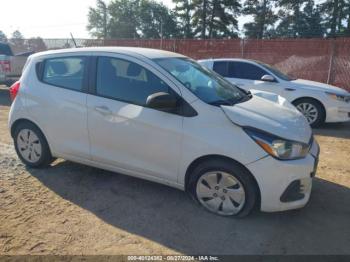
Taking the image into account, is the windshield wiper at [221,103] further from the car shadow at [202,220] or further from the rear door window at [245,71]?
the rear door window at [245,71]

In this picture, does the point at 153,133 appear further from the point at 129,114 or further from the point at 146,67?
the point at 146,67

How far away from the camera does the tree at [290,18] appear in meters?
45.6

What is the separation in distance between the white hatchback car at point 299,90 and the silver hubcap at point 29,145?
5073mm

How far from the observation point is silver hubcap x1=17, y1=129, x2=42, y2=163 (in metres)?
4.64

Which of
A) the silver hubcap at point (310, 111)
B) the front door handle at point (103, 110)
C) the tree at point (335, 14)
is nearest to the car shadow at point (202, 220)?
the front door handle at point (103, 110)

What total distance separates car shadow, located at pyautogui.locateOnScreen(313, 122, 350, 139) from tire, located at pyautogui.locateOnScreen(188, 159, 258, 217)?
4.43 m

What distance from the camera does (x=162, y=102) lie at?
3455 mm

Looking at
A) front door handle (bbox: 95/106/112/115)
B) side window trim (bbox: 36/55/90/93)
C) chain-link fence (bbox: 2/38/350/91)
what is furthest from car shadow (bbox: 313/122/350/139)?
side window trim (bbox: 36/55/90/93)

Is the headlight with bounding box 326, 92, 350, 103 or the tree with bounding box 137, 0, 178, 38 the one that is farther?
the tree with bounding box 137, 0, 178, 38

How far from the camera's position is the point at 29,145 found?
4711 millimetres

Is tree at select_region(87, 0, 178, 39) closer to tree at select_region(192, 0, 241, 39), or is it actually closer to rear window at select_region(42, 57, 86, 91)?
tree at select_region(192, 0, 241, 39)

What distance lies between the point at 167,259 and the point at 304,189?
155 centimetres

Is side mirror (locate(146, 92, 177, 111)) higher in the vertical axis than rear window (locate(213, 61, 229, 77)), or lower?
lower

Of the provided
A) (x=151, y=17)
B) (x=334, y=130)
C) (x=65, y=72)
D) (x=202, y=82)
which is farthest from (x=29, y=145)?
(x=151, y=17)
